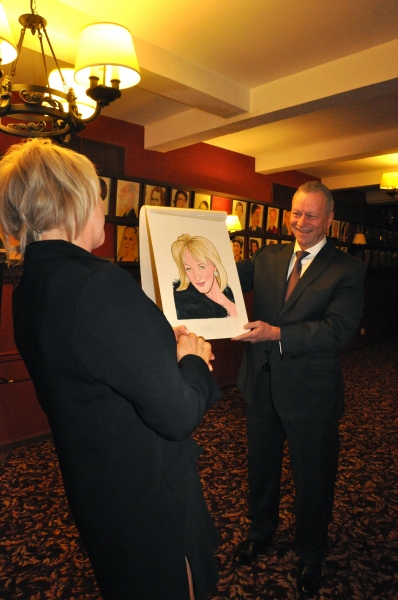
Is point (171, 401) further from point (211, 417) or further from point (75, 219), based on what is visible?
point (211, 417)

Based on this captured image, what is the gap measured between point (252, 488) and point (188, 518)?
1238 millimetres

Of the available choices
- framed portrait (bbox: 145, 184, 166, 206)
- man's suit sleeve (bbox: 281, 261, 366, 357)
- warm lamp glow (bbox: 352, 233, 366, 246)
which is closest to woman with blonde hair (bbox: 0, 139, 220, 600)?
man's suit sleeve (bbox: 281, 261, 366, 357)

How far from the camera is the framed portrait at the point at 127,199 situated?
178 inches

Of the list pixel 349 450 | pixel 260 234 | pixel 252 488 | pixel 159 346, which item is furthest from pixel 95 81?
pixel 260 234

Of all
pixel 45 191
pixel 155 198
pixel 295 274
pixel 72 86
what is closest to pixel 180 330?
pixel 45 191

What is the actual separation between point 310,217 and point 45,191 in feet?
4.57

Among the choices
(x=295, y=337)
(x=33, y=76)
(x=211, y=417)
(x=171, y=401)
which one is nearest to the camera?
(x=171, y=401)

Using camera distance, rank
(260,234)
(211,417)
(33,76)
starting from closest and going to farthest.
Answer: (33,76) → (211,417) → (260,234)

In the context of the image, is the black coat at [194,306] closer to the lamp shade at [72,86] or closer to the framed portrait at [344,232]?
the lamp shade at [72,86]

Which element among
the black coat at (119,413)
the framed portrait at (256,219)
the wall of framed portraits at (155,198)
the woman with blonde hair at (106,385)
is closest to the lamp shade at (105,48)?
the woman with blonde hair at (106,385)

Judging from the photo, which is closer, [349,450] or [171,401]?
[171,401]

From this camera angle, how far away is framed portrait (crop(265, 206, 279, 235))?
636 centimetres

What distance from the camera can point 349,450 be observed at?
3.77 meters

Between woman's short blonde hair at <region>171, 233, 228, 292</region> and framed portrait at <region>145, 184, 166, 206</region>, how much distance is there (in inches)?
128
